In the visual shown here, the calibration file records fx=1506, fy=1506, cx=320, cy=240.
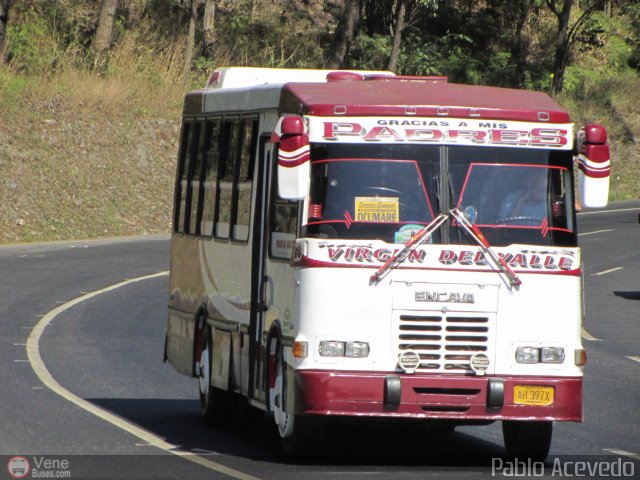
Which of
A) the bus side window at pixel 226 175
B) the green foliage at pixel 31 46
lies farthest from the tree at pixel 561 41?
the bus side window at pixel 226 175

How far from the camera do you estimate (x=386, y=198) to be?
10.9 metres

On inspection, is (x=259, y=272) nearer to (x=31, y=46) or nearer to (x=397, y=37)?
(x=31, y=46)

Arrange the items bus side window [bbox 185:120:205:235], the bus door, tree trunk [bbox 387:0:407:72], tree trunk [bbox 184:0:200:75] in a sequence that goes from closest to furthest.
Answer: the bus door
bus side window [bbox 185:120:205:235]
tree trunk [bbox 184:0:200:75]
tree trunk [bbox 387:0:407:72]

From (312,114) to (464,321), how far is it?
1854mm

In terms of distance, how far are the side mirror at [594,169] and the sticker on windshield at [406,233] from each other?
3.97 feet

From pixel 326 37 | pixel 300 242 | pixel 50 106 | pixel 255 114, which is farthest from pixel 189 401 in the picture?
pixel 326 37

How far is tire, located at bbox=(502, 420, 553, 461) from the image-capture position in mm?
11180

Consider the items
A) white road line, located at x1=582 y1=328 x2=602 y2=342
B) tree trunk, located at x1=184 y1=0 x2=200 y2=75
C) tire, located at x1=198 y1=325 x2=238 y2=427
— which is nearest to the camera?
tire, located at x1=198 y1=325 x2=238 y2=427

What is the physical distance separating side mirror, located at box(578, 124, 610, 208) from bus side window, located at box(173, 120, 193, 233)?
5.02 meters

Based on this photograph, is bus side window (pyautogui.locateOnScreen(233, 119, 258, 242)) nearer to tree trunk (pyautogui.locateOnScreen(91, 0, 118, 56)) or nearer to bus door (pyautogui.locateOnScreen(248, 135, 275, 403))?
bus door (pyautogui.locateOnScreen(248, 135, 275, 403))

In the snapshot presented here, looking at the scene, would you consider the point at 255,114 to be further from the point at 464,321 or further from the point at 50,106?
the point at 50,106

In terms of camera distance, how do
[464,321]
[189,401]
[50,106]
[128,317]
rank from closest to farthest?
[464,321], [189,401], [128,317], [50,106]
